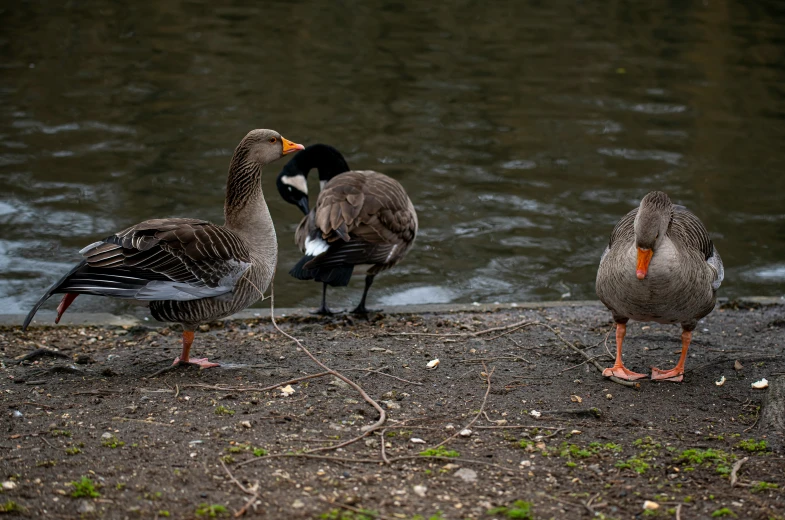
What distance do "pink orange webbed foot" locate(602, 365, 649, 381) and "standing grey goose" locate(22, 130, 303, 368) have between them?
2.26 meters

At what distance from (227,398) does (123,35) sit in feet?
44.6

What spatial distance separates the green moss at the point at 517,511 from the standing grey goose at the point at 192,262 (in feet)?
7.90

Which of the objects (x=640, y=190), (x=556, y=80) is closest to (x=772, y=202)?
(x=640, y=190)

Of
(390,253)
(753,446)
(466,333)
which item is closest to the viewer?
(753,446)

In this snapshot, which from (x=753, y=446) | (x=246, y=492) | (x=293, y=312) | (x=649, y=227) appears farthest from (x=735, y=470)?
(x=293, y=312)

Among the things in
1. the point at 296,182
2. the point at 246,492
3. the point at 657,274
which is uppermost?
the point at 657,274

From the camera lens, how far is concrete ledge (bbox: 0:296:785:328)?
6652 mm

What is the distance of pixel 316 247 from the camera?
273 inches

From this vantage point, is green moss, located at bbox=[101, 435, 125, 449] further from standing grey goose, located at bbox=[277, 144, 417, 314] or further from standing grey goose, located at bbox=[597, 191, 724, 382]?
standing grey goose, located at bbox=[597, 191, 724, 382]

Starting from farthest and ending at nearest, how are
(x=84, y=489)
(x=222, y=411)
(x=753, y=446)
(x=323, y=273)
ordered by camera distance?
1. (x=323, y=273)
2. (x=222, y=411)
3. (x=753, y=446)
4. (x=84, y=489)

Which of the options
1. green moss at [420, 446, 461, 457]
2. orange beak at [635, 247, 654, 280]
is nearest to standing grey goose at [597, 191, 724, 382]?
orange beak at [635, 247, 654, 280]

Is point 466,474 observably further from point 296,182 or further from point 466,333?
point 296,182

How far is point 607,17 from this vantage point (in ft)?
64.3

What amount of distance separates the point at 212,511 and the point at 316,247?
3610 mm
